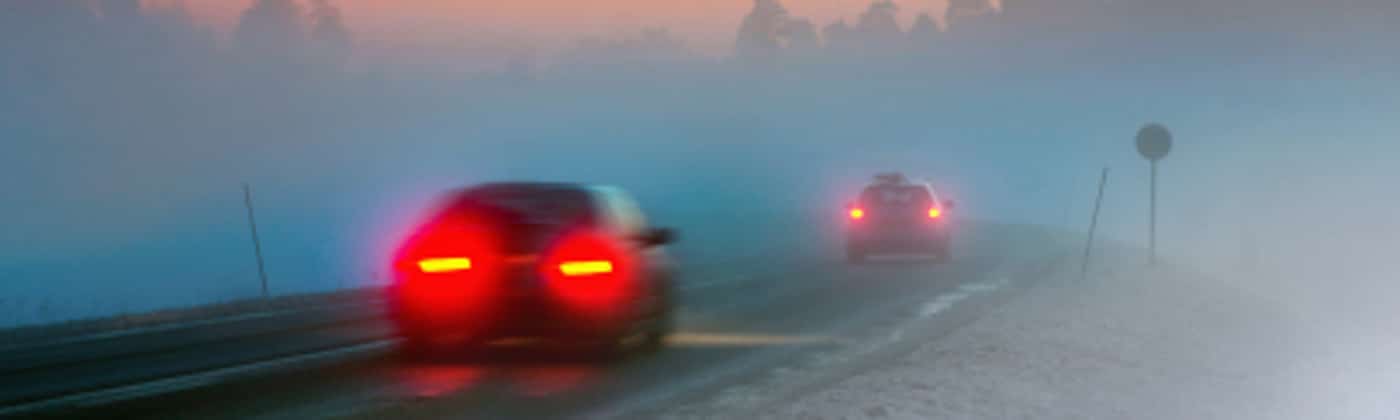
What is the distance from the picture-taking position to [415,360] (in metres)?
17.0

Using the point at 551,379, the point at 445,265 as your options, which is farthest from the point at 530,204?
the point at 551,379

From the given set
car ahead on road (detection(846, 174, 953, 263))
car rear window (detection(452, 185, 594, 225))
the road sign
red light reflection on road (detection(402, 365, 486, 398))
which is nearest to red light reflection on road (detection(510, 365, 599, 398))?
red light reflection on road (detection(402, 365, 486, 398))

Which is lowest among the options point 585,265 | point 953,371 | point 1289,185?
point 1289,185

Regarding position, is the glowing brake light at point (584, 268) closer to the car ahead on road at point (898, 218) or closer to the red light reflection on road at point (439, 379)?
the red light reflection on road at point (439, 379)

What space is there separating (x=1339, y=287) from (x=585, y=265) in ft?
132

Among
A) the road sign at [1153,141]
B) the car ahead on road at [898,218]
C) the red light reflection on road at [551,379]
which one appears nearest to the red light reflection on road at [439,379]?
the red light reflection on road at [551,379]

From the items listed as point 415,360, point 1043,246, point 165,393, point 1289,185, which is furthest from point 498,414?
point 1289,185

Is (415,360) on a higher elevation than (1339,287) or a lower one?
higher

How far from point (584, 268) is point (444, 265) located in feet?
3.82

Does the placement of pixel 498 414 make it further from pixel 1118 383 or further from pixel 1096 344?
pixel 1096 344

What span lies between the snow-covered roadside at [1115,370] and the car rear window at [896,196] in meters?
7.76

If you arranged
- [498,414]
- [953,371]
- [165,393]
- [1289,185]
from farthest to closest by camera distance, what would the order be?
[1289,185] → [953,371] → [165,393] → [498,414]

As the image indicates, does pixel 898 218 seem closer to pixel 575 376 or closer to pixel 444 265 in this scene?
pixel 444 265

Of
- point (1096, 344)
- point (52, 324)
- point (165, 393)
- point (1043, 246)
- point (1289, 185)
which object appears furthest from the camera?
point (1289, 185)
